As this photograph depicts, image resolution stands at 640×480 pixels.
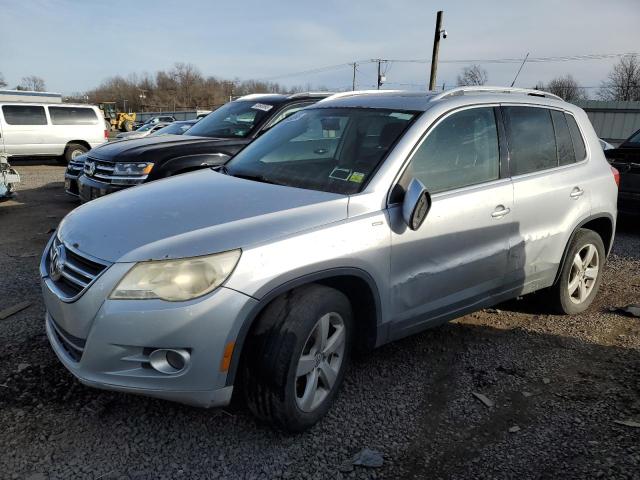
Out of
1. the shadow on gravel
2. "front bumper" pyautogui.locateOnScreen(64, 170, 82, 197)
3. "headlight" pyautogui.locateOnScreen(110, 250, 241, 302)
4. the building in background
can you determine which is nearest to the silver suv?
"headlight" pyautogui.locateOnScreen(110, 250, 241, 302)

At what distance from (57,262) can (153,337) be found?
0.82 m

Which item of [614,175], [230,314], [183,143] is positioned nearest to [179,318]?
[230,314]

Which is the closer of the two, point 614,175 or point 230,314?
point 230,314

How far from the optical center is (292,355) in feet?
7.90

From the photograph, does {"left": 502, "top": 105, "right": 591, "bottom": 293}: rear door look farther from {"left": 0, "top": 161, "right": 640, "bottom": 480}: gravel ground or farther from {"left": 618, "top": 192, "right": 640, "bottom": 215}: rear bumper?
{"left": 618, "top": 192, "right": 640, "bottom": 215}: rear bumper

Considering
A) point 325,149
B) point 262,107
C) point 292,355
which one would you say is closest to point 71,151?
point 262,107

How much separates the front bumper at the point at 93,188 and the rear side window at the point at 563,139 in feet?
14.6

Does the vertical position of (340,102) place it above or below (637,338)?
above

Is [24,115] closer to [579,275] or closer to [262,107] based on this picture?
[262,107]

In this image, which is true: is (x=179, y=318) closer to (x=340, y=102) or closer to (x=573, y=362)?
(x=340, y=102)

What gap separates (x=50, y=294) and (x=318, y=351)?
4.67 feet

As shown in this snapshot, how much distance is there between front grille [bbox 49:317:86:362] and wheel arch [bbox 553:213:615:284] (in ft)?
11.5

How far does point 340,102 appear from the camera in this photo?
12.7 feet

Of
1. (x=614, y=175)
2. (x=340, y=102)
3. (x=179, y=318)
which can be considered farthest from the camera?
(x=614, y=175)
